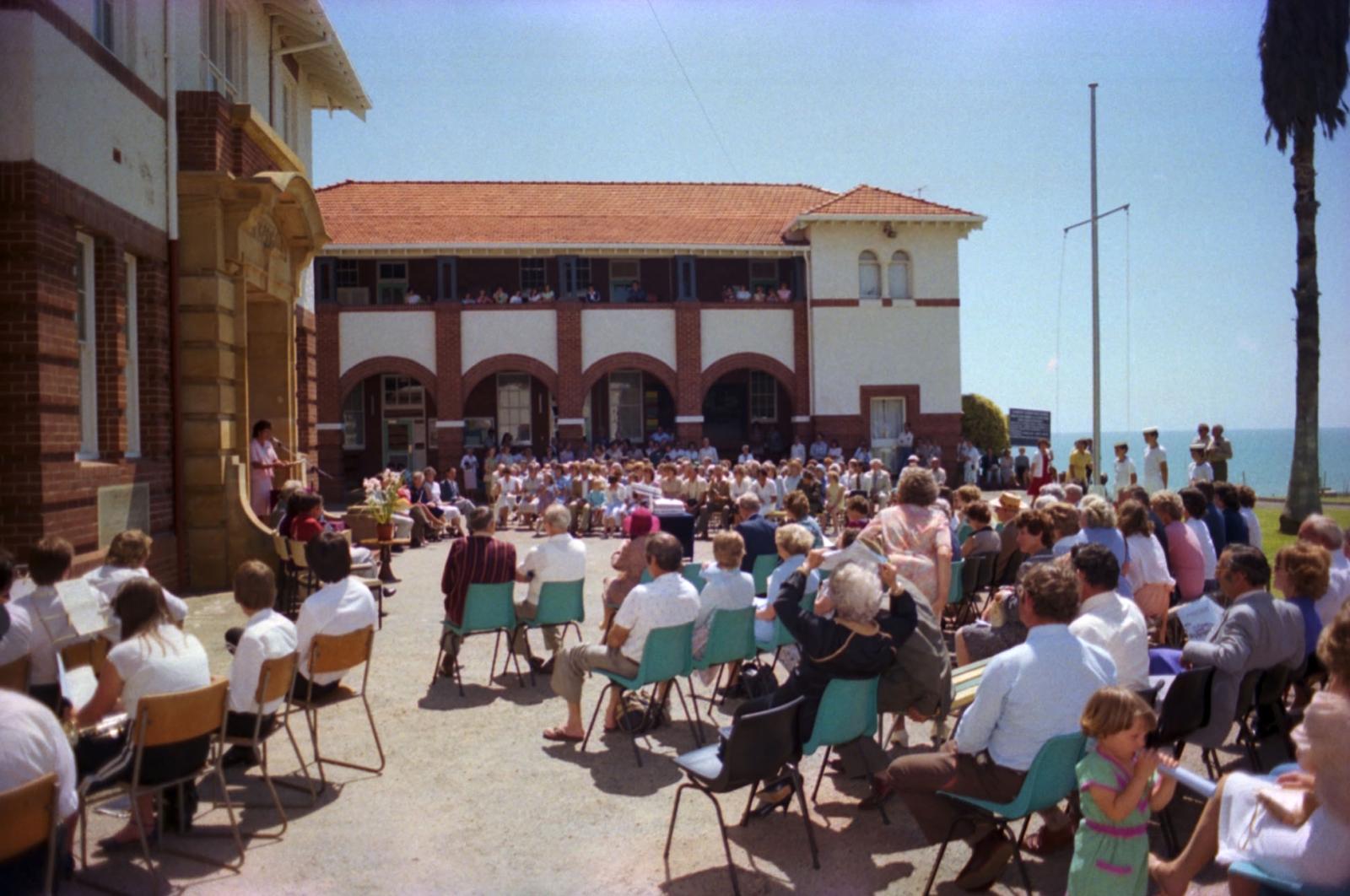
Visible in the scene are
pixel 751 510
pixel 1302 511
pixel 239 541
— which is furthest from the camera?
pixel 1302 511

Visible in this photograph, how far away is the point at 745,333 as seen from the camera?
1206 inches

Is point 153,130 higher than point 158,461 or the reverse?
higher

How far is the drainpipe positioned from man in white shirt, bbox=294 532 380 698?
692 cm

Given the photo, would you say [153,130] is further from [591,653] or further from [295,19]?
[591,653]

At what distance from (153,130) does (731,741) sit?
10.5 metres

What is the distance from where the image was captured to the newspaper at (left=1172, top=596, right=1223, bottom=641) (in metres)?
6.02

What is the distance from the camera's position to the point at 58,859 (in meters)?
4.23

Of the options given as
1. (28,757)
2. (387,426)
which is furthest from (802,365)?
(28,757)

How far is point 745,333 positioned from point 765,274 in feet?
7.34

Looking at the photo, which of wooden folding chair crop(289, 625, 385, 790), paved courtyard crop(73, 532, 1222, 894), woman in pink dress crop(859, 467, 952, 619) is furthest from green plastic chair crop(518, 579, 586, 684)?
woman in pink dress crop(859, 467, 952, 619)

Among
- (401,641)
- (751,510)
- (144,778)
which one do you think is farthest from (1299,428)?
(144,778)

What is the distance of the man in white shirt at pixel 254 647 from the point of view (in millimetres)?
5426

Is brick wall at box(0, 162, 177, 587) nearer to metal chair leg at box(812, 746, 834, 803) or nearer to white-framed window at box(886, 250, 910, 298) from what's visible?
metal chair leg at box(812, 746, 834, 803)

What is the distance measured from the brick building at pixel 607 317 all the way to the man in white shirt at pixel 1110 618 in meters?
→ 24.9
